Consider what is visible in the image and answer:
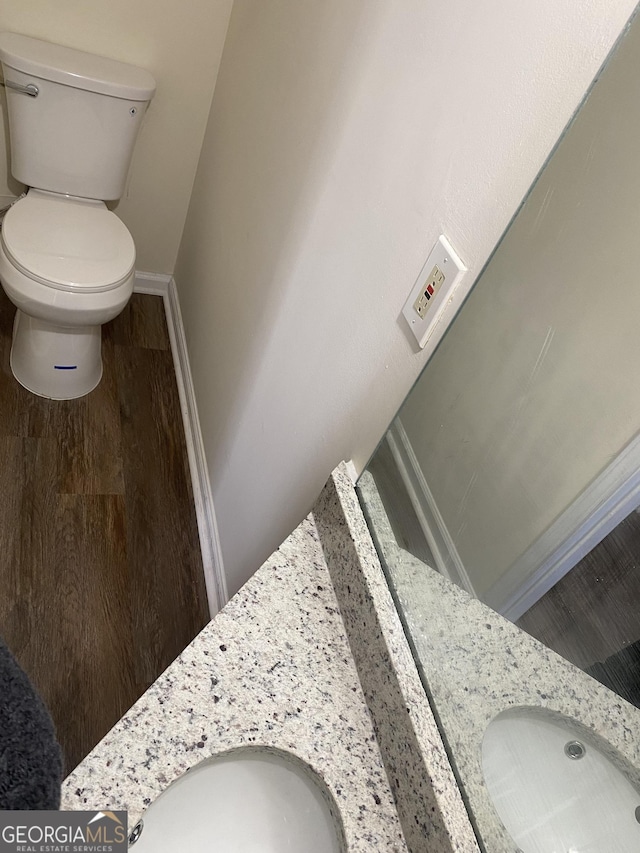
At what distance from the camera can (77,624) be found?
Result: 4.83ft

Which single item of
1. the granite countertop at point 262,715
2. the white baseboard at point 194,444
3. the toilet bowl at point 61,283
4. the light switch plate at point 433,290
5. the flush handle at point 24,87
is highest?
the light switch plate at point 433,290

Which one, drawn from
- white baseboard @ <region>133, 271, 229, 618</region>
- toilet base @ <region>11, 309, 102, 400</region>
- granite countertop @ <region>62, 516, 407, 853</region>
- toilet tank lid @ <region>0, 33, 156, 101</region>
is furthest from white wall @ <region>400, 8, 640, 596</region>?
toilet tank lid @ <region>0, 33, 156, 101</region>

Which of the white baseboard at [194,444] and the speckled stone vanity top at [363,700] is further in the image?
the white baseboard at [194,444]

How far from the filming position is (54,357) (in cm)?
181

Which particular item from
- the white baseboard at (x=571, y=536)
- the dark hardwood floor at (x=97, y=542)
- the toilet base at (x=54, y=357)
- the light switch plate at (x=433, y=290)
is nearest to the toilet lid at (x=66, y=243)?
the toilet base at (x=54, y=357)

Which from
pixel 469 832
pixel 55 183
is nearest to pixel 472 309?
pixel 469 832

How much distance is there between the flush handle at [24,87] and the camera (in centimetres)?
167

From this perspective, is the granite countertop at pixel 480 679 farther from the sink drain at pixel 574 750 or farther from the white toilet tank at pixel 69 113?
the white toilet tank at pixel 69 113

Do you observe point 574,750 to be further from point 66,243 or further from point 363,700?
point 66,243

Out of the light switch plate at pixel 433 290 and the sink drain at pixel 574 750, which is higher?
the light switch plate at pixel 433 290

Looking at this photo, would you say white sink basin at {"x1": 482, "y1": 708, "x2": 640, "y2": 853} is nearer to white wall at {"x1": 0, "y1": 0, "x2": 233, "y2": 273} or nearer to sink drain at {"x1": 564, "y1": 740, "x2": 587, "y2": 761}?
sink drain at {"x1": 564, "y1": 740, "x2": 587, "y2": 761}

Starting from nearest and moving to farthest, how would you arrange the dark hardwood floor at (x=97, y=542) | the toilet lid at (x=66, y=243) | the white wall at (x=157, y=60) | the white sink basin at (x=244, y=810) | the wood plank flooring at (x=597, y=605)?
the wood plank flooring at (x=597, y=605) < the white sink basin at (x=244, y=810) < the dark hardwood floor at (x=97, y=542) < the toilet lid at (x=66, y=243) < the white wall at (x=157, y=60)

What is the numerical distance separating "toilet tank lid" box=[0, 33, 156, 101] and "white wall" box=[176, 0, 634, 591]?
26cm

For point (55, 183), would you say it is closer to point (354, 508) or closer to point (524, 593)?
point (354, 508)
